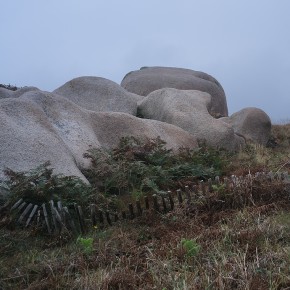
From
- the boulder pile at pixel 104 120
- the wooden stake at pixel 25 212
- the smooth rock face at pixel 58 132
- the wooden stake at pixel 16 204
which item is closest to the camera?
the wooden stake at pixel 25 212

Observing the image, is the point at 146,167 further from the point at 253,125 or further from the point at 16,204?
the point at 253,125

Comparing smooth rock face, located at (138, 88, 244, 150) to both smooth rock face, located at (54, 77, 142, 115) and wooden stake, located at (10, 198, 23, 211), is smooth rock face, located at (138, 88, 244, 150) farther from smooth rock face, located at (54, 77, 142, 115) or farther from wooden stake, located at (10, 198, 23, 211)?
wooden stake, located at (10, 198, 23, 211)

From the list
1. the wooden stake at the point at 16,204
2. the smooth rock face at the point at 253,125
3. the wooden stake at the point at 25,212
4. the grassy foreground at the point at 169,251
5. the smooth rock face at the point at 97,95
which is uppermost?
the smooth rock face at the point at 97,95

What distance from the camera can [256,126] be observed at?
1744cm

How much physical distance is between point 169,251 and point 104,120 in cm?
781

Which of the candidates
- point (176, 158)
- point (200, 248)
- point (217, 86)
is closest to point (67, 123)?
point (176, 158)

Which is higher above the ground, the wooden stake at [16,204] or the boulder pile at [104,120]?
the boulder pile at [104,120]

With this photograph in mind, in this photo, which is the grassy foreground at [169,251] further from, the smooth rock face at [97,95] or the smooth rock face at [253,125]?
the smooth rock face at [253,125]

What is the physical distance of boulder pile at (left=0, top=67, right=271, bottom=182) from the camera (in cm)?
862

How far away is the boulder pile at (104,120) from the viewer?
8625 millimetres

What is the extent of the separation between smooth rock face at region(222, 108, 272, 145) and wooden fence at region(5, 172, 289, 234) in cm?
1035

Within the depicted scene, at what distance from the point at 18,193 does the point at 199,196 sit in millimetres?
2236

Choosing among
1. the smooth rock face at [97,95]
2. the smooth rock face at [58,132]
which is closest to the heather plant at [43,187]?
the smooth rock face at [58,132]

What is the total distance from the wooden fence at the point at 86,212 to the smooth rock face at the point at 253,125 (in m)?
10.4
